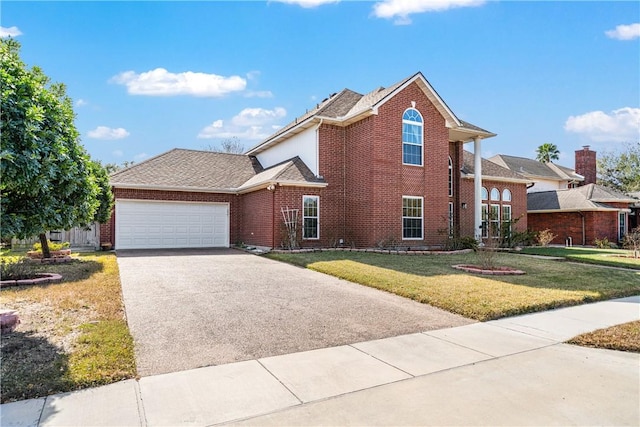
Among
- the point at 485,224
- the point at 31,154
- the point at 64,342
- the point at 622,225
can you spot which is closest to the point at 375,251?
the point at 485,224

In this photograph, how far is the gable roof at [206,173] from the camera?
17.2 m

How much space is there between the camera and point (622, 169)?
44.7m

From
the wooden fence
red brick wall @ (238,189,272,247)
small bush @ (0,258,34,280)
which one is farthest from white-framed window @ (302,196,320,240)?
the wooden fence

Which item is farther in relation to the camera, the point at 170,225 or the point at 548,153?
the point at 548,153

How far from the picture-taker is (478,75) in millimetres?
14750

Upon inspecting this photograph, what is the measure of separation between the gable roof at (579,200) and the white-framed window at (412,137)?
14.6 m

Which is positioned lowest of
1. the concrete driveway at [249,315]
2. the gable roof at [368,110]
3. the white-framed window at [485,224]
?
the concrete driveway at [249,315]

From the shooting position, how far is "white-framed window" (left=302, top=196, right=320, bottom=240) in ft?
55.3

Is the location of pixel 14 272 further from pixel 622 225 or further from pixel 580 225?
pixel 622 225

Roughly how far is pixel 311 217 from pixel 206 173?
7171 mm

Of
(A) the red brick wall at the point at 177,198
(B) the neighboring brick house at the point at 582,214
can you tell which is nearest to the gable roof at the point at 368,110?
(A) the red brick wall at the point at 177,198

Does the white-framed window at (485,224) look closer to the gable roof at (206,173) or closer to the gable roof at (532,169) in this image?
the gable roof at (206,173)

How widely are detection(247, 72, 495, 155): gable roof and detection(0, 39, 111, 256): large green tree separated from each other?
37.7ft

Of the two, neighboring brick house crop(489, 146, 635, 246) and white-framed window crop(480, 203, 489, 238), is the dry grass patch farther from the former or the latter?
neighboring brick house crop(489, 146, 635, 246)
